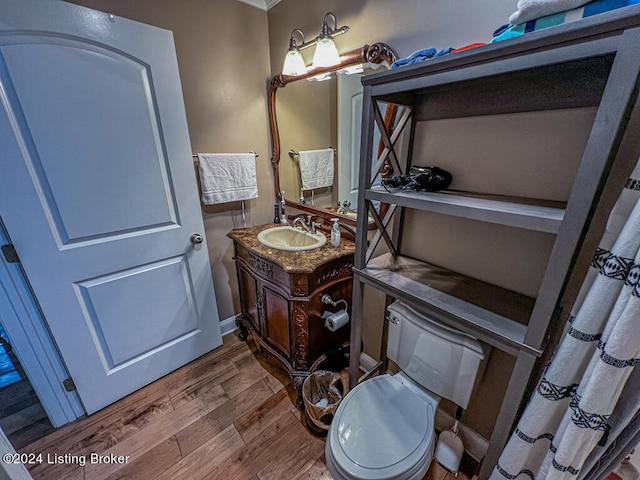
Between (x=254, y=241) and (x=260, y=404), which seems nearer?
(x=260, y=404)

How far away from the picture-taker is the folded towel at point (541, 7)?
0.55 meters

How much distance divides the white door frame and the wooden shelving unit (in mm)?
1489

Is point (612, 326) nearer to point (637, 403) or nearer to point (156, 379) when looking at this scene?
point (637, 403)

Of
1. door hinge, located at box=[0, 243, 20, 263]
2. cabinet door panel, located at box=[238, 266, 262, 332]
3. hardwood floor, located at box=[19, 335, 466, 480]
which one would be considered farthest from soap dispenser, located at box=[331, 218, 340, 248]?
door hinge, located at box=[0, 243, 20, 263]

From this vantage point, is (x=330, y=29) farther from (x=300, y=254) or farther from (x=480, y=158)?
(x=300, y=254)

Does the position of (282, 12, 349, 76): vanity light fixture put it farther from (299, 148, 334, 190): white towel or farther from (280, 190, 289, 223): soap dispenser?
(280, 190, 289, 223): soap dispenser

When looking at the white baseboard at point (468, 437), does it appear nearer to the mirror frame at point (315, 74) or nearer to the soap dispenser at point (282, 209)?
the mirror frame at point (315, 74)

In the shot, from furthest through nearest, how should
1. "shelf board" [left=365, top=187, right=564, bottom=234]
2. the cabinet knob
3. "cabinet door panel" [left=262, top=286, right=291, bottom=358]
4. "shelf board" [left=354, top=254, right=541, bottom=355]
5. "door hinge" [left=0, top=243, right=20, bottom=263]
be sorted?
1. the cabinet knob
2. "cabinet door panel" [left=262, top=286, right=291, bottom=358]
3. "door hinge" [left=0, top=243, right=20, bottom=263]
4. "shelf board" [left=354, top=254, right=541, bottom=355]
5. "shelf board" [left=365, top=187, right=564, bottom=234]

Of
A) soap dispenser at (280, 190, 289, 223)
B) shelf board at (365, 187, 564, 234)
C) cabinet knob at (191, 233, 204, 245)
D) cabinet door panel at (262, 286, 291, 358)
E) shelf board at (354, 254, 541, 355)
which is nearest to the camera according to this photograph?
shelf board at (365, 187, 564, 234)

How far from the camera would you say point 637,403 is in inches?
24.7

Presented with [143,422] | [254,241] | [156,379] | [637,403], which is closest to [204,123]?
[254,241]

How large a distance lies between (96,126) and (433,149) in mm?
1504

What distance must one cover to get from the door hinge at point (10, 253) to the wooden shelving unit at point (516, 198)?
1462mm

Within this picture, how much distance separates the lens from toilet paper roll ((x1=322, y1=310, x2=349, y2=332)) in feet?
4.51
